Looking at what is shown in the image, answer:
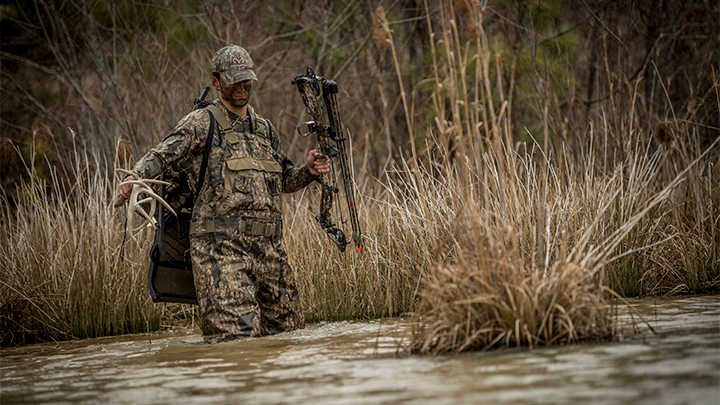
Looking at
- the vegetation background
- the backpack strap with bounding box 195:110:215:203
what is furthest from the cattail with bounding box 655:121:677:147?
the backpack strap with bounding box 195:110:215:203

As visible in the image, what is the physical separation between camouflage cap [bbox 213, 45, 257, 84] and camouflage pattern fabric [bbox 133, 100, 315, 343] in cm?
22

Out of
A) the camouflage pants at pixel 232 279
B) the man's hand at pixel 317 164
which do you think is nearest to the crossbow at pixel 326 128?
the man's hand at pixel 317 164

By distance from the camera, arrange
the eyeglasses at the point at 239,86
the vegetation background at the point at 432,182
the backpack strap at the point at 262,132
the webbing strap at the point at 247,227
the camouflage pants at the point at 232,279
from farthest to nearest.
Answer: the backpack strap at the point at 262,132 → the eyeglasses at the point at 239,86 → the webbing strap at the point at 247,227 → the camouflage pants at the point at 232,279 → the vegetation background at the point at 432,182

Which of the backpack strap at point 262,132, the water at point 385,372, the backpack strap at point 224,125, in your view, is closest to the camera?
the water at point 385,372

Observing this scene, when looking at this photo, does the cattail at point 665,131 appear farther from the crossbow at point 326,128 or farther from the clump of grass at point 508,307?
the clump of grass at point 508,307

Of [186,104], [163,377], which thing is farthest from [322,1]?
[163,377]

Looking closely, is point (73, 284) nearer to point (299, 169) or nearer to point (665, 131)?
point (299, 169)

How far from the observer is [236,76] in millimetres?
4812

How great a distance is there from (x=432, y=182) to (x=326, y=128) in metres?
0.84

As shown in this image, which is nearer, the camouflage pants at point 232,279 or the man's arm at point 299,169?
the camouflage pants at point 232,279

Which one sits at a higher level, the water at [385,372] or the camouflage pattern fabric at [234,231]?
the camouflage pattern fabric at [234,231]

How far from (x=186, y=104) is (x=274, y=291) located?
513 cm

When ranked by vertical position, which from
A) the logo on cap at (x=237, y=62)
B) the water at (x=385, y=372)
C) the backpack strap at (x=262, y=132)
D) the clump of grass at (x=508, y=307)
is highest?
the logo on cap at (x=237, y=62)

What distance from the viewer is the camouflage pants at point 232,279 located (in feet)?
14.8
